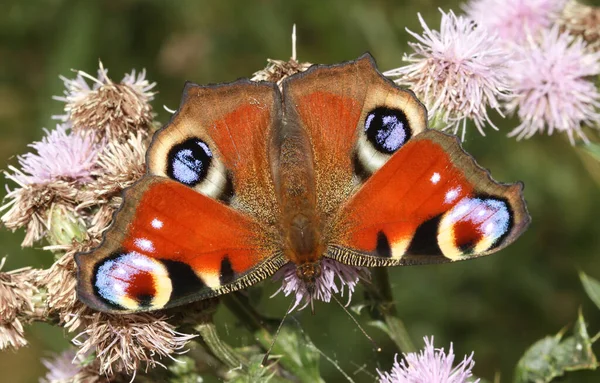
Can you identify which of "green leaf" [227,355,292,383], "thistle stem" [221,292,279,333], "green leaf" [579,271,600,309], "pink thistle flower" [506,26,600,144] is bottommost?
"green leaf" [227,355,292,383]

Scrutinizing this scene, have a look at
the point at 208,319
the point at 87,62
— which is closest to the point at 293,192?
the point at 208,319

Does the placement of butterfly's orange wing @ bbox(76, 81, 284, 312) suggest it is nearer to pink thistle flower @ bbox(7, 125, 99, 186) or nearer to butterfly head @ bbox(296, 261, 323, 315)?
butterfly head @ bbox(296, 261, 323, 315)

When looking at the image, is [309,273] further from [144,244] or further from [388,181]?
[144,244]

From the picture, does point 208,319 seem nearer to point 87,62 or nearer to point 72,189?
point 72,189

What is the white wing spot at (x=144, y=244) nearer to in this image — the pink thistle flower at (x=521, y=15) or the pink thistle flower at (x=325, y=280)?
the pink thistle flower at (x=325, y=280)

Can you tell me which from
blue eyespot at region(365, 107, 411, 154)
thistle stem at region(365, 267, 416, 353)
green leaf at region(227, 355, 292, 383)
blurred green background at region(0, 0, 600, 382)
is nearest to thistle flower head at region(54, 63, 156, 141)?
blue eyespot at region(365, 107, 411, 154)

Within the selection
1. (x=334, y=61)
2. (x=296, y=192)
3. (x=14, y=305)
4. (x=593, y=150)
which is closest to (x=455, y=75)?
(x=593, y=150)
